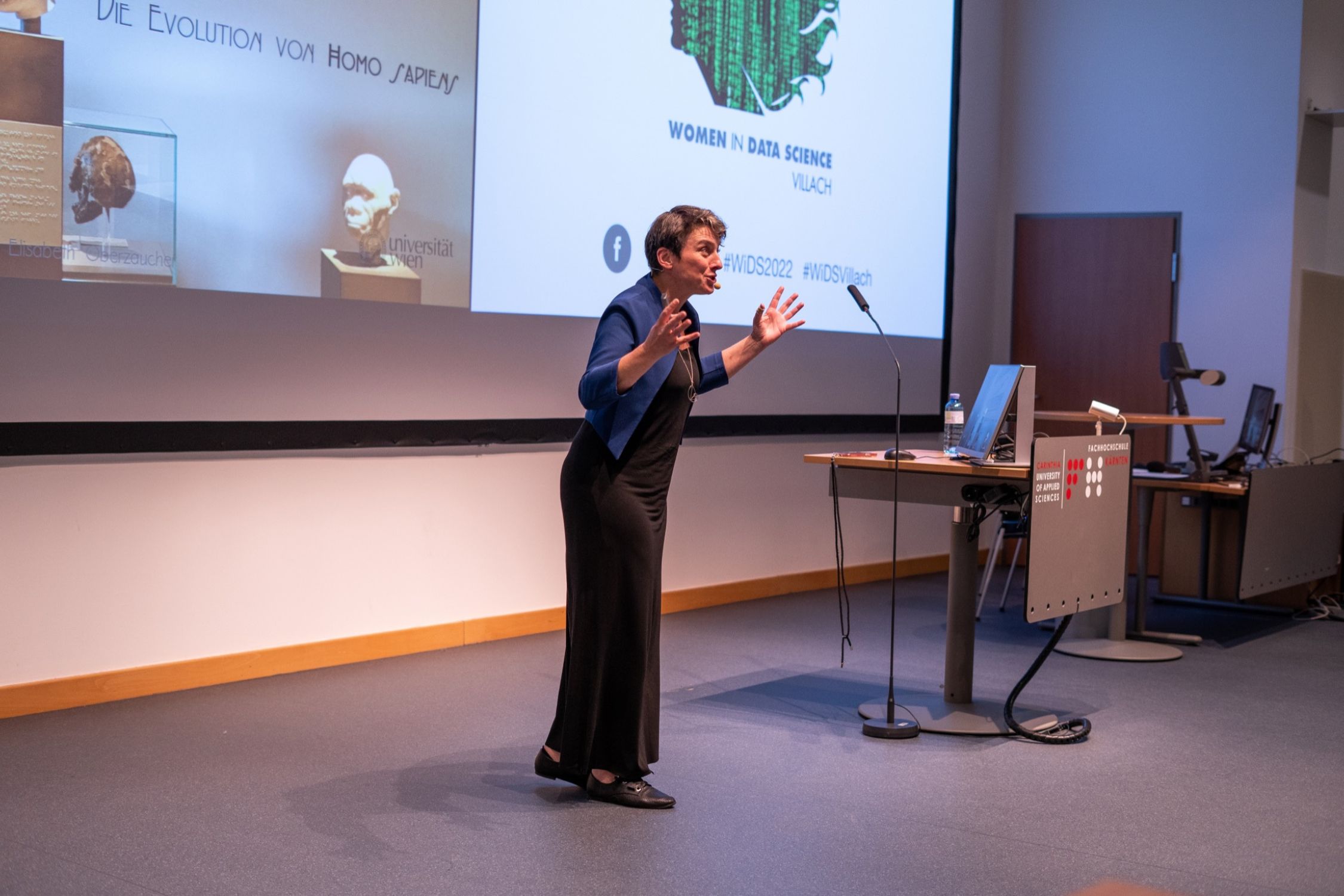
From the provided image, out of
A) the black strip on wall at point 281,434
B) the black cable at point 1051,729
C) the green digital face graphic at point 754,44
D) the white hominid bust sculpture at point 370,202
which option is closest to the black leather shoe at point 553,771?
the black cable at point 1051,729

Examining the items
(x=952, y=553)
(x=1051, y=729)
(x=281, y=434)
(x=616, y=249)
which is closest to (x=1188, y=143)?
(x=616, y=249)

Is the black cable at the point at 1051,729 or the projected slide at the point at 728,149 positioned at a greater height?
the projected slide at the point at 728,149

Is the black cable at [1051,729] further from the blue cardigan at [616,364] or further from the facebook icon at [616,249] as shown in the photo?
the facebook icon at [616,249]

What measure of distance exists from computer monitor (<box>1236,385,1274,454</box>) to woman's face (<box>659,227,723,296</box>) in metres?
3.70

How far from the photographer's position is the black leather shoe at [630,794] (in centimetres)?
339

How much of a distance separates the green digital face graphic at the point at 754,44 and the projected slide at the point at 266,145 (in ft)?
4.34

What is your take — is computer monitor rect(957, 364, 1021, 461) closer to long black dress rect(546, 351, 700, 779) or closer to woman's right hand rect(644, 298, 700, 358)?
long black dress rect(546, 351, 700, 779)

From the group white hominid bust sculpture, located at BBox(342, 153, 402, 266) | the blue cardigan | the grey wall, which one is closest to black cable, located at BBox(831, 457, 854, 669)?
the blue cardigan

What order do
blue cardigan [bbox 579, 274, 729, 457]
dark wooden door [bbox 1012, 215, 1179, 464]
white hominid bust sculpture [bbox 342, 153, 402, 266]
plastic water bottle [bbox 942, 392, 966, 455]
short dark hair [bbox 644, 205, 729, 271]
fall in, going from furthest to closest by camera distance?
1. dark wooden door [bbox 1012, 215, 1179, 464]
2. white hominid bust sculpture [bbox 342, 153, 402, 266]
3. plastic water bottle [bbox 942, 392, 966, 455]
4. short dark hair [bbox 644, 205, 729, 271]
5. blue cardigan [bbox 579, 274, 729, 457]

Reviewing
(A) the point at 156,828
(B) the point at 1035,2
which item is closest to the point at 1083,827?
(A) the point at 156,828

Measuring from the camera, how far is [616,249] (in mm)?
5758

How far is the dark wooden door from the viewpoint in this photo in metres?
7.89

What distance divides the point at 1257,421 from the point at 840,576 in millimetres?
3143

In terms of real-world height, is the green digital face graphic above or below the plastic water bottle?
above
